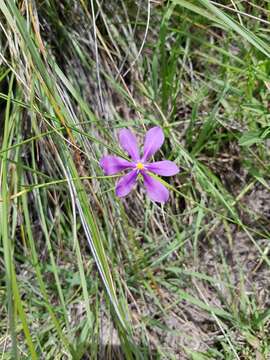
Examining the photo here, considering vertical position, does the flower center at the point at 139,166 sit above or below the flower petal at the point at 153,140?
below

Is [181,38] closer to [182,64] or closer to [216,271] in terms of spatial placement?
[182,64]

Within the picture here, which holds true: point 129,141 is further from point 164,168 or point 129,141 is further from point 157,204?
point 157,204

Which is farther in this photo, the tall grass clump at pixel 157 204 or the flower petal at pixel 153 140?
the tall grass clump at pixel 157 204

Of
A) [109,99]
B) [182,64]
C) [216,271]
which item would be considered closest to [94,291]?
[216,271]

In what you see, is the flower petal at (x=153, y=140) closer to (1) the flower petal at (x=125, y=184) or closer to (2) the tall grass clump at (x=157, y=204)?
(1) the flower petal at (x=125, y=184)

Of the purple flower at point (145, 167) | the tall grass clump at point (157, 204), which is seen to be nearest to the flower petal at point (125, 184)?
the purple flower at point (145, 167)

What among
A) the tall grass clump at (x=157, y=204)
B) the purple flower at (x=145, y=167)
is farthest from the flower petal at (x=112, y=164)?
the tall grass clump at (x=157, y=204)

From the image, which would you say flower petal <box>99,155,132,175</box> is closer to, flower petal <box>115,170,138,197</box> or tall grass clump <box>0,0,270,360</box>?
flower petal <box>115,170,138,197</box>

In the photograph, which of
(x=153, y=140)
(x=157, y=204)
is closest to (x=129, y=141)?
(x=153, y=140)
